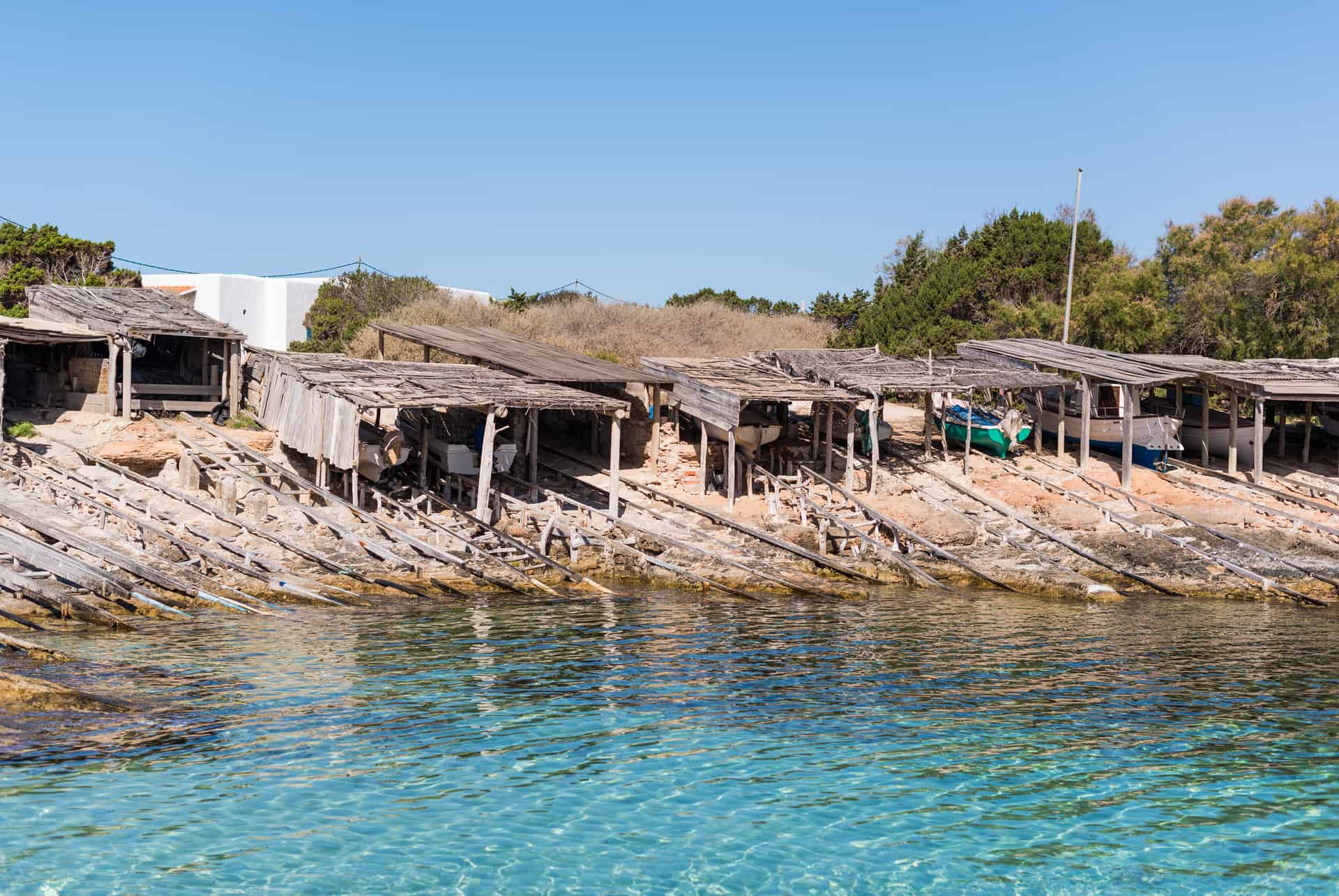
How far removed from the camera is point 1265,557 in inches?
937

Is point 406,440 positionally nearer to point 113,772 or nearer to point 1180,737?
point 113,772

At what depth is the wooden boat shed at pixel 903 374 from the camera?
2884 centimetres

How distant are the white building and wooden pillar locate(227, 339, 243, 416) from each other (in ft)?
57.1

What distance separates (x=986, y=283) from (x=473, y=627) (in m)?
32.7

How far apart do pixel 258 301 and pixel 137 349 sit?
19.5 meters

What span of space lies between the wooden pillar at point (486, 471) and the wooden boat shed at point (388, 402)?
19 millimetres

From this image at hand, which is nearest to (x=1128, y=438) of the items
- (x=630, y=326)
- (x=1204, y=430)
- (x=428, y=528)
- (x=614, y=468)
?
(x=1204, y=430)

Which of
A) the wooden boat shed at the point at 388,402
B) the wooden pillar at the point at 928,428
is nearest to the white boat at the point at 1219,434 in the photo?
the wooden pillar at the point at 928,428

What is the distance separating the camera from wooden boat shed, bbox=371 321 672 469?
26781mm

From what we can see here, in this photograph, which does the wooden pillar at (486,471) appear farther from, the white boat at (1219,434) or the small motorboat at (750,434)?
the white boat at (1219,434)

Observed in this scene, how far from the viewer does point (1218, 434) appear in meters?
32.2

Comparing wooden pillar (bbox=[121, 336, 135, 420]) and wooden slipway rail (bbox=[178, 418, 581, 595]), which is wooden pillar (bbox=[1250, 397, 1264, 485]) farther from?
wooden pillar (bbox=[121, 336, 135, 420])

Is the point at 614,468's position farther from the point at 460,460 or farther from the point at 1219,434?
the point at 1219,434

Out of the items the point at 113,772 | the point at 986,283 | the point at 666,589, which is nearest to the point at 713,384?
the point at 666,589
